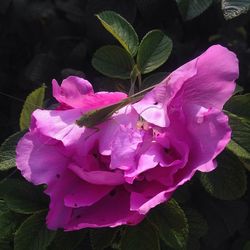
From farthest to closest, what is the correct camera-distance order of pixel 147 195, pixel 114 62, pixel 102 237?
1. pixel 114 62
2. pixel 102 237
3. pixel 147 195

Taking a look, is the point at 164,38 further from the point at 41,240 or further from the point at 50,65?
the point at 41,240

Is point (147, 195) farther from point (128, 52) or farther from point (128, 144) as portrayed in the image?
point (128, 52)

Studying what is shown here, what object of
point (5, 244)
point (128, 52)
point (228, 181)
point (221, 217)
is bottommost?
point (221, 217)

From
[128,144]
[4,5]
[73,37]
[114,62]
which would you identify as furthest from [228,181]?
[4,5]

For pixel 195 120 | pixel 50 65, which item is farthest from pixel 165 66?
pixel 195 120

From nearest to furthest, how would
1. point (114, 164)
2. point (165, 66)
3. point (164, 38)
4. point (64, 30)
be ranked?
point (114, 164) → point (164, 38) → point (165, 66) → point (64, 30)

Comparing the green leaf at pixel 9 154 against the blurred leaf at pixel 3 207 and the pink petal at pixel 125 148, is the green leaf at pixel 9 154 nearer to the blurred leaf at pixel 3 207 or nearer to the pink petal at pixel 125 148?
the blurred leaf at pixel 3 207
